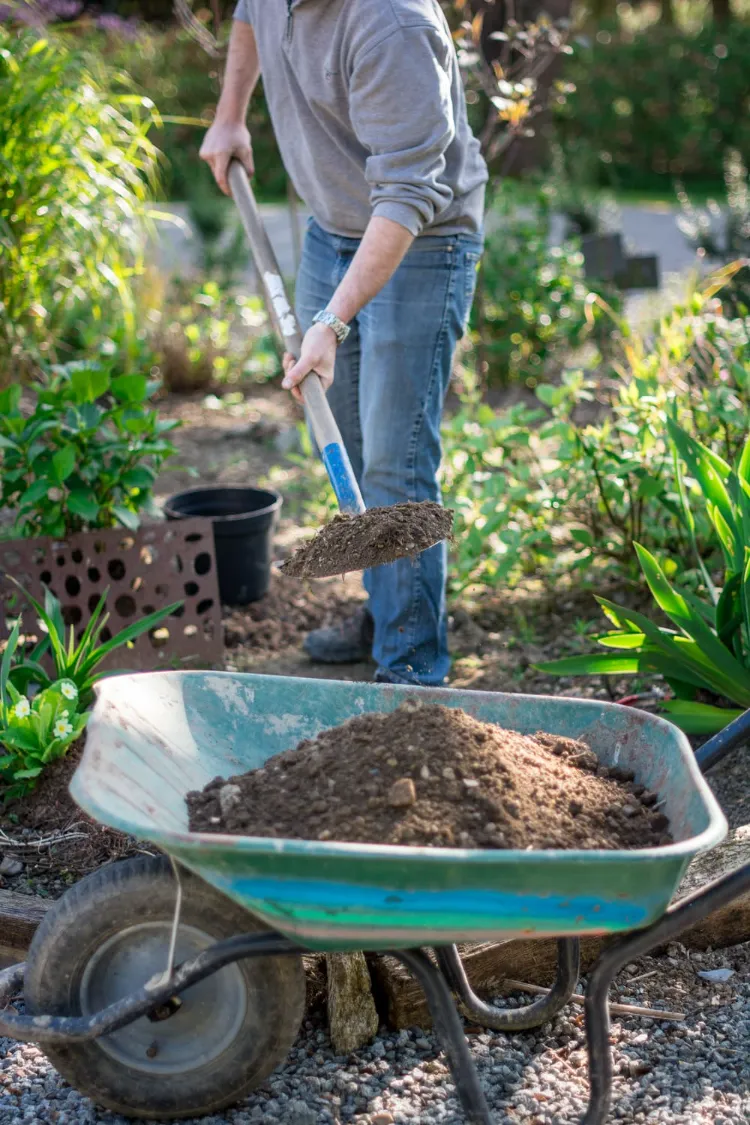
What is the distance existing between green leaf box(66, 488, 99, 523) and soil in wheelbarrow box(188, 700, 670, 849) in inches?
47.5

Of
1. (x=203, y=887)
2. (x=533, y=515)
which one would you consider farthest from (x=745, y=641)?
(x=203, y=887)

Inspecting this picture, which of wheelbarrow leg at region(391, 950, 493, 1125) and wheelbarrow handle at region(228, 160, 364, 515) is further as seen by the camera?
wheelbarrow handle at region(228, 160, 364, 515)

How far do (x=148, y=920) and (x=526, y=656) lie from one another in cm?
179

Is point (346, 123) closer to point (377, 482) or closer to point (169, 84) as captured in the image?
point (377, 482)

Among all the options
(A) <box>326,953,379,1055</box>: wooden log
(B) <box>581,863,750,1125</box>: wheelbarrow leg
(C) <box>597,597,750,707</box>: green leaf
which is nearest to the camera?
(B) <box>581,863,750,1125</box>: wheelbarrow leg

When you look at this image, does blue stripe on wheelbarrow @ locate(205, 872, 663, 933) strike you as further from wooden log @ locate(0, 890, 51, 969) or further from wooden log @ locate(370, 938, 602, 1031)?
wooden log @ locate(0, 890, 51, 969)

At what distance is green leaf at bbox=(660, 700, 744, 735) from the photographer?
239cm

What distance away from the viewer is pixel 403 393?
260 centimetres

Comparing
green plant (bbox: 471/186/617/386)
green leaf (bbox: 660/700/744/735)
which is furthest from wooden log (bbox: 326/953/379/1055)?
green plant (bbox: 471/186/617/386)

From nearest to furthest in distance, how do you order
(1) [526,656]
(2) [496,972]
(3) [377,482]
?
(2) [496,972] < (3) [377,482] < (1) [526,656]

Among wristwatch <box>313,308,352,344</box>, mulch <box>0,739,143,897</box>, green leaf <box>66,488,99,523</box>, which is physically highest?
wristwatch <box>313,308,352,344</box>

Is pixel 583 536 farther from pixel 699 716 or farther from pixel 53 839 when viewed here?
pixel 53 839

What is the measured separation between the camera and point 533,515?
3.32 metres

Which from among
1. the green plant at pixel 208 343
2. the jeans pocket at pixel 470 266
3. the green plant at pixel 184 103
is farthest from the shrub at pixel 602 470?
the green plant at pixel 184 103
